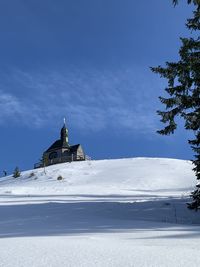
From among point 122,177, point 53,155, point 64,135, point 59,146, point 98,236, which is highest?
point 64,135

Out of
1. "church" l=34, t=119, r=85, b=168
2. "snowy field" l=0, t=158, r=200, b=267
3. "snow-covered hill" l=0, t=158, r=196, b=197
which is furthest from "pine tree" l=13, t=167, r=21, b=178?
"church" l=34, t=119, r=85, b=168

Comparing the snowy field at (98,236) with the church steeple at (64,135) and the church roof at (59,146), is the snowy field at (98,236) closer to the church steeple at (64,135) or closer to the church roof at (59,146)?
the church roof at (59,146)

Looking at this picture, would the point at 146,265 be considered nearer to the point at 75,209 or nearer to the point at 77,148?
the point at 75,209

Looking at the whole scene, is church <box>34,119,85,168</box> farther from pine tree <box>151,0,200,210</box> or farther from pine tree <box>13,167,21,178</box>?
pine tree <box>151,0,200,210</box>

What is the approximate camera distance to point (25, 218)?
1166 cm

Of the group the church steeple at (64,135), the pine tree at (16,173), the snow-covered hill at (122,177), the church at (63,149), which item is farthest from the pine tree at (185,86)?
the church steeple at (64,135)

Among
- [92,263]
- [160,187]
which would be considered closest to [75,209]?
[92,263]

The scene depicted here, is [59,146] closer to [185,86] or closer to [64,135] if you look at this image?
[64,135]

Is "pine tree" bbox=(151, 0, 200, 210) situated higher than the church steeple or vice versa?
the church steeple

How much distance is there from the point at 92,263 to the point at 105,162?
47.2m

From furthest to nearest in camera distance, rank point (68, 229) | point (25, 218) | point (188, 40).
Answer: point (188, 40) → point (25, 218) → point (68, 229)

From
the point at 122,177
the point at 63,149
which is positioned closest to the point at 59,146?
the point at 63,149

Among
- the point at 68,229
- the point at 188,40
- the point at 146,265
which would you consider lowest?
the point at 146,265

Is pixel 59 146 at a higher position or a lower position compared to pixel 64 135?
lower
